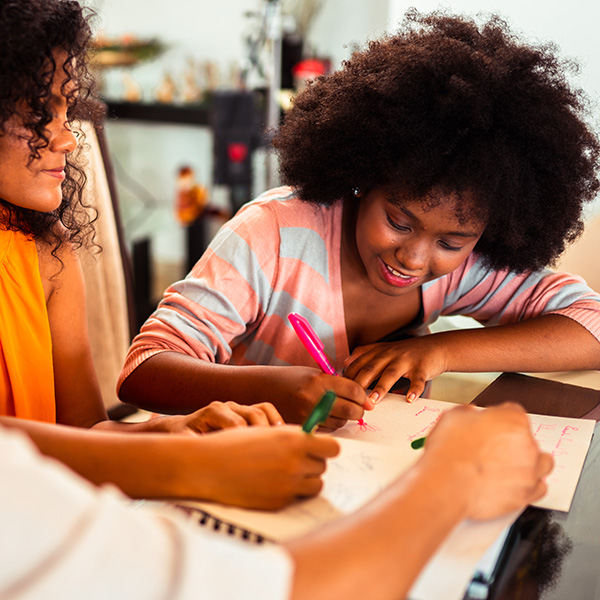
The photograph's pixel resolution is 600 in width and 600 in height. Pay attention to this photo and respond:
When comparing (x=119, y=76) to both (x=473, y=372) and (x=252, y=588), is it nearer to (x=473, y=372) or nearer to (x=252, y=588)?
(x=473, y=372)

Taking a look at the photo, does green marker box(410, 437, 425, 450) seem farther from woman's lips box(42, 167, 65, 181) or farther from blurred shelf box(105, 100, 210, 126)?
blurred shelf box(105, 100, 210, 126)

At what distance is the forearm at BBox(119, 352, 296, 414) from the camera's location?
77cm

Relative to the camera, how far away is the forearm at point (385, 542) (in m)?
0.39

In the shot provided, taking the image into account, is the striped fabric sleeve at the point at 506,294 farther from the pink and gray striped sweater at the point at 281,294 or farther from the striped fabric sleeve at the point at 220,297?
the striped fabric sleeve at the point at 220,297

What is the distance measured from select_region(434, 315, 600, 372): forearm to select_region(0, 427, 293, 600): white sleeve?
0.62 m

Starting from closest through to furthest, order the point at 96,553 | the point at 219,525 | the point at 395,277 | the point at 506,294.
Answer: the point at 96,553, the point at 219,525, the point at 395,277, the point at 506,294

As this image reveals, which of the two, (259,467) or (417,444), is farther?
(417,444)

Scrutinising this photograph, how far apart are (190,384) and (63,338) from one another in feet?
0.71

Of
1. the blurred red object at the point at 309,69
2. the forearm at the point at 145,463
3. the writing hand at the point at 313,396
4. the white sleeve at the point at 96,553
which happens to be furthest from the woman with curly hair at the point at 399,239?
the blurred red object at the point at 309,69

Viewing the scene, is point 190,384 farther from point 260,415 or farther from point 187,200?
point 187,200

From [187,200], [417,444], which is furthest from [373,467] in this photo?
[187,200]

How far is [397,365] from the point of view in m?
0.87

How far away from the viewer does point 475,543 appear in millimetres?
521

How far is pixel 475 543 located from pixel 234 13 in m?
3.14
